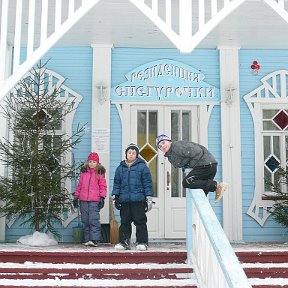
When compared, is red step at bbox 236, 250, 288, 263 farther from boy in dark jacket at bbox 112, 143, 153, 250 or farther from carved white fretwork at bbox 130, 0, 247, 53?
carved white fretwork at bbox 130, 0, 247, 53

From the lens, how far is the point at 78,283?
4641mm

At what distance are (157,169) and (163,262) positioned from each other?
2.82 m

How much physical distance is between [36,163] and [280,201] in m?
4.01

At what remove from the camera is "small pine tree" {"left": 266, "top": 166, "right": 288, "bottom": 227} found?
7.46 meters

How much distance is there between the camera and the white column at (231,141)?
25.4 feet

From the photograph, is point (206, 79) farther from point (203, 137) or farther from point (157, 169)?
point (157, 169)

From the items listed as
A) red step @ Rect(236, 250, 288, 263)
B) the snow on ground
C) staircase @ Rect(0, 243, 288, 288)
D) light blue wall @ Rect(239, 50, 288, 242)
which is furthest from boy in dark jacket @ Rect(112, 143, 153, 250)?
light blue wall @ Rect(239, 50, 288, 242)

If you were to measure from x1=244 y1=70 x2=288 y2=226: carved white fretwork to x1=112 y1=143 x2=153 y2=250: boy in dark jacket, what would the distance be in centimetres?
258

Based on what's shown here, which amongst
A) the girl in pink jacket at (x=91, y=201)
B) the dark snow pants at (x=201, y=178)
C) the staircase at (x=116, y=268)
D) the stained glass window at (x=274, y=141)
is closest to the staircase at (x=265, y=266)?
the staircase at (x=116, y=268)

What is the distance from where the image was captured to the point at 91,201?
646cm

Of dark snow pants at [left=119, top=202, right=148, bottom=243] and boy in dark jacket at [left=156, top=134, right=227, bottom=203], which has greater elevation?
boy in dark jacket at [left=156, top=134, right=227, bottom=203]

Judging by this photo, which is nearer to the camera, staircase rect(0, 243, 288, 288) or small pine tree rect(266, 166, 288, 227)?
staircase rect(0, 243, 288, 288)

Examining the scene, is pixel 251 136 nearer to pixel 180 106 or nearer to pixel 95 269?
pixel 180 106

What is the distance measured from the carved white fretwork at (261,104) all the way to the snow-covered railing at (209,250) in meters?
3.00
